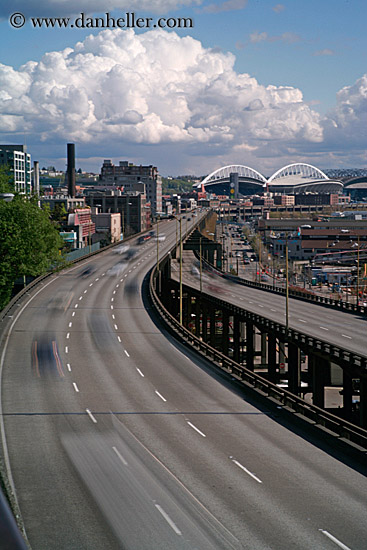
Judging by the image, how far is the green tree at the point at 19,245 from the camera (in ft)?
238

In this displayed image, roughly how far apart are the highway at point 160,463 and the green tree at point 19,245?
30.2 m

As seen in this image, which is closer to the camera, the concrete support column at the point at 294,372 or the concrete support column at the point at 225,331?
the concrete support column at the point at 294,372

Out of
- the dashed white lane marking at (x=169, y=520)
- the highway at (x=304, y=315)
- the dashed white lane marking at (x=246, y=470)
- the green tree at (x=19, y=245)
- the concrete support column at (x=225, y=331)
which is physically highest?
the green tree at (x=19, y=245)

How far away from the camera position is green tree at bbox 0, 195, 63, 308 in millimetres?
72562

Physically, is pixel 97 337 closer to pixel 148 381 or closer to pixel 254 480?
pixel 148 381

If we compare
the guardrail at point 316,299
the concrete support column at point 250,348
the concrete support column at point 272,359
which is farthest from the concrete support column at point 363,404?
the guardrail at point 316,299

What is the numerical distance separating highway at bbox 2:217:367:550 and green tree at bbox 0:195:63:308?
30.2 metres

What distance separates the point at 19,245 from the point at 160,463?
53276 mm

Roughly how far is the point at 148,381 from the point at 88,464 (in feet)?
43.2

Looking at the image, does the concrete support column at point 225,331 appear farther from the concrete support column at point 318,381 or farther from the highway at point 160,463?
the concrete support column at point 318,381

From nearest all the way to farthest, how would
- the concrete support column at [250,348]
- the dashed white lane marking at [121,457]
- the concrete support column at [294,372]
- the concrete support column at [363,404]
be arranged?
the dashed white lane marking at [121,457], the concrete support column at [363,404], the concrete support column at [294,372], the concrete support column at [250,348]

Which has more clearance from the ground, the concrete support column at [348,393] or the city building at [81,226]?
the city building at [81,226]

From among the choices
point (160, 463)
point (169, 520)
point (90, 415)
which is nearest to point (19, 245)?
point (90, 415)

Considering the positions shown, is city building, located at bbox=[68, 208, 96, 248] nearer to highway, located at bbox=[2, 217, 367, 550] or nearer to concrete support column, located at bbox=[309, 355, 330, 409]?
highway, located at bbox=[2, 217, 367, 550]
